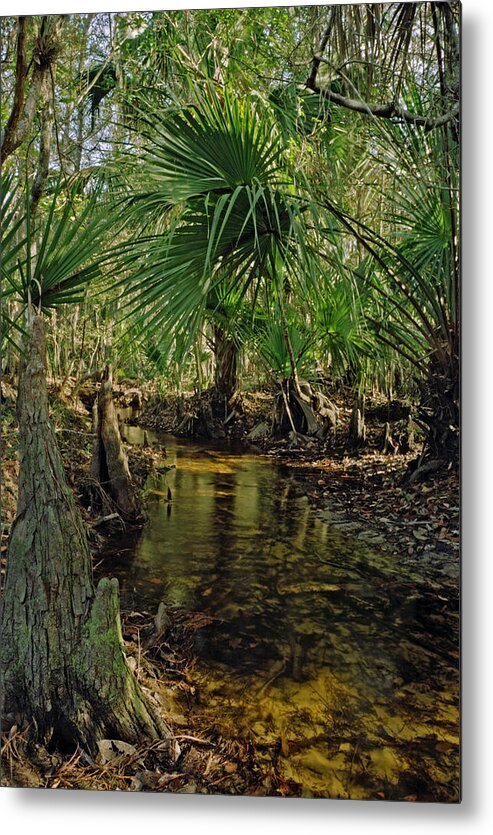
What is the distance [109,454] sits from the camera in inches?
78.2

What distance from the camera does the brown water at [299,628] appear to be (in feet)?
6.13

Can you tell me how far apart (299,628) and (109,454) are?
2.28 ft

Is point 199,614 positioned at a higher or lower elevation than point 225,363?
lower

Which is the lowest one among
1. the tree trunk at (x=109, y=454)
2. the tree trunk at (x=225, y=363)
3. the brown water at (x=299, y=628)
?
the brown water at (x=299, y=628)

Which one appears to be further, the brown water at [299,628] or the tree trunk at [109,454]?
the tree trunk at [109,454]

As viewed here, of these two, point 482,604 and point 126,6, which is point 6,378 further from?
point 482,604

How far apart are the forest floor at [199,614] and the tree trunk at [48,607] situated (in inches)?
1.7

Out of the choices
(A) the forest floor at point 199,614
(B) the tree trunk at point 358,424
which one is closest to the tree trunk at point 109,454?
(A) the forest floor at point 199,614

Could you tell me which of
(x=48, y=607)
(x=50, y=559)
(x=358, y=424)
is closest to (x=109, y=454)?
(x=50, y=559)

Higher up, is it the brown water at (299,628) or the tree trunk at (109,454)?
the tree trunk at (109,454)

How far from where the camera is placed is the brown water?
187 centimetres

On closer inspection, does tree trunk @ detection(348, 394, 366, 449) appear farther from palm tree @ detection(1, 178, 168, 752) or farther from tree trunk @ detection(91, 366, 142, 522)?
palm tree @ detection(1, 178, 168, 752)

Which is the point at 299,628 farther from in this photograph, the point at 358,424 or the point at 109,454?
the point at 109,454

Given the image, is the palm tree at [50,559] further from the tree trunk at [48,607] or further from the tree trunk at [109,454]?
the tree trunk at [109,454]
